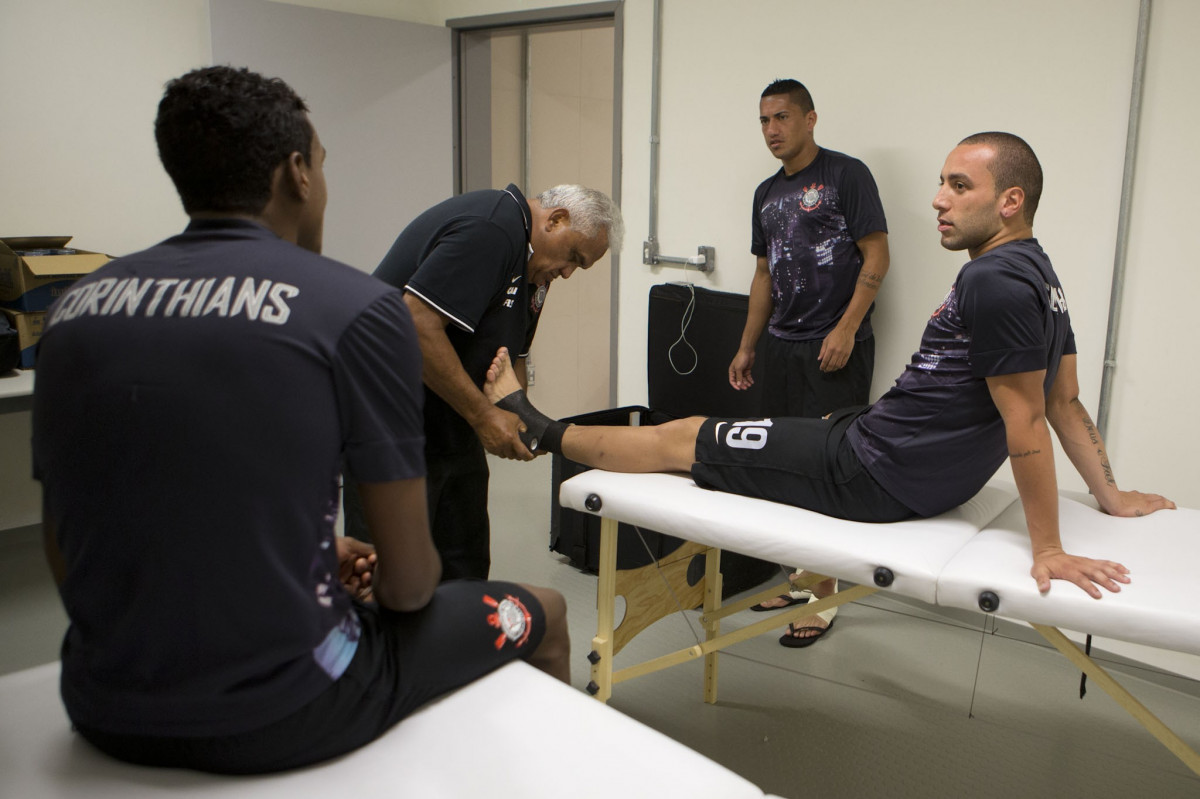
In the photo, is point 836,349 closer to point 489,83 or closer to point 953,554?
point 953,554

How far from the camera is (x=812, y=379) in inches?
116

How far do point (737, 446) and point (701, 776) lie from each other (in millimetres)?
945

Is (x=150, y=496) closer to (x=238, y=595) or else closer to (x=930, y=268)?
(x=238, y=595)

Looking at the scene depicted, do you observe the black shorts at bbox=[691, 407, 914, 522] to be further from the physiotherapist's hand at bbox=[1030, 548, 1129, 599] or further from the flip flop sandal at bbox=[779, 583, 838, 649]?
the flip flop sandal at bbox=[779, 583, 838, 649]

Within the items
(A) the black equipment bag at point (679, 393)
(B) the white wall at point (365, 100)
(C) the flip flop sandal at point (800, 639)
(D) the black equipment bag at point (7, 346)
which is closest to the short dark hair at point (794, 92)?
(A) the black equipment bag at point (679, 393)

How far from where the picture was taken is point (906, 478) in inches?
69.4

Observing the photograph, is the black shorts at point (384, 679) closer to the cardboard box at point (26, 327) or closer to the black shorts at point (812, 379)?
the black shorts at point (812, 379)

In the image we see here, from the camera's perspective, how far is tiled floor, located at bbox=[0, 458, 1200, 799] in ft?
6.63

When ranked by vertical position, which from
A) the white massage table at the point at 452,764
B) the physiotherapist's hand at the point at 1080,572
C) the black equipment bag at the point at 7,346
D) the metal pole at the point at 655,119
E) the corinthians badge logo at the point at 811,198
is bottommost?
the white massage table at the point at 452,764

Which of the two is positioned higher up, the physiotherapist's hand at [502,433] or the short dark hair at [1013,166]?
the short dark hair at [1013,166]

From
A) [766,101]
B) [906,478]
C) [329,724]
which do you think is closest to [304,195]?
[329,724]

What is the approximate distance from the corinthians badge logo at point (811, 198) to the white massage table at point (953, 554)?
1138 mm

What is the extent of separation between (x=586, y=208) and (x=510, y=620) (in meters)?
1.02

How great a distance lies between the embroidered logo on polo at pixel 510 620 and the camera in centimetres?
123
